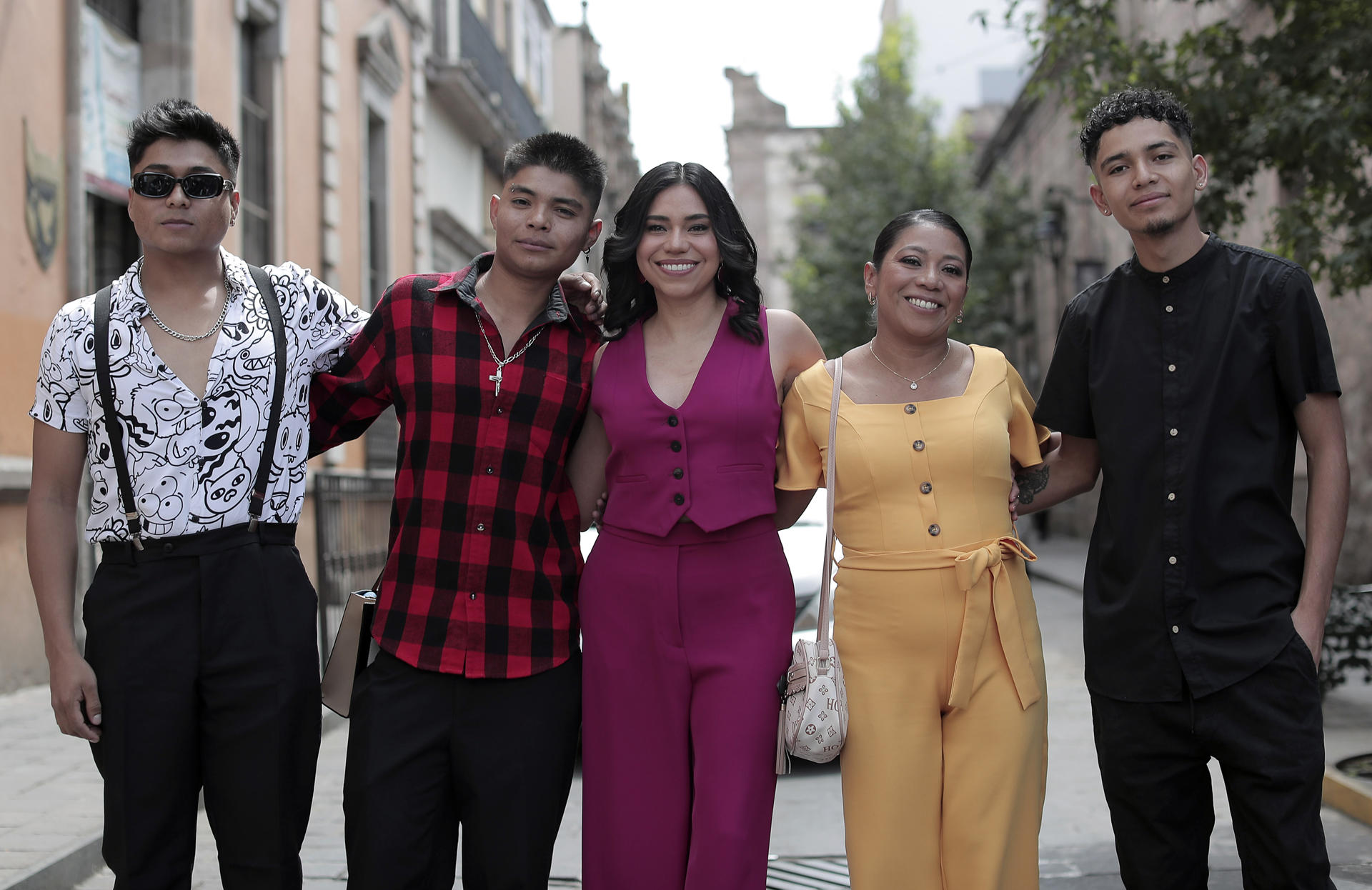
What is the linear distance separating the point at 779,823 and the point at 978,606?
2.73m

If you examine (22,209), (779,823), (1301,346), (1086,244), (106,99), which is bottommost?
(779,823)

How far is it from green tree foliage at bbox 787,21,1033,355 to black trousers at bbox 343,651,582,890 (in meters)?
21.7

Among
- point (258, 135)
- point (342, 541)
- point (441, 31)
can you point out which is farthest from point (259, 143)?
point (441, 31)

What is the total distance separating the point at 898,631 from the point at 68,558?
2.02 metres

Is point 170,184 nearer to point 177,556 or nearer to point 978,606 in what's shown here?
point 177,556

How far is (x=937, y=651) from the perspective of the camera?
3.10 meters

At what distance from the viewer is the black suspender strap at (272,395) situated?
3115mm

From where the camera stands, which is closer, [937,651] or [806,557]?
[937,651]

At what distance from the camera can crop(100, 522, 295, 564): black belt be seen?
119 inches

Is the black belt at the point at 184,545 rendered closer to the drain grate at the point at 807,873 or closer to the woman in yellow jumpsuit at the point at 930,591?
the woman in yellow jumpsuit at the point at 930,591

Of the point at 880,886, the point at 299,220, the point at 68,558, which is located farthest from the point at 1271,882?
the point at 299,220

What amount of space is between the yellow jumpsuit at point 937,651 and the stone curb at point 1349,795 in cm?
279

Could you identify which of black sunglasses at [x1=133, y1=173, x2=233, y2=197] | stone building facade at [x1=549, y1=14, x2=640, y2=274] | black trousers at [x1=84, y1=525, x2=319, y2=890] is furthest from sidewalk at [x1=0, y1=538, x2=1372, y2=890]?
stone building facade at [x1=549, y1=14, x2=640, y2=274]

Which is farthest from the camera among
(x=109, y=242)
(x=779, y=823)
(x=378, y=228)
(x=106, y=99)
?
(x=378, y=228)
